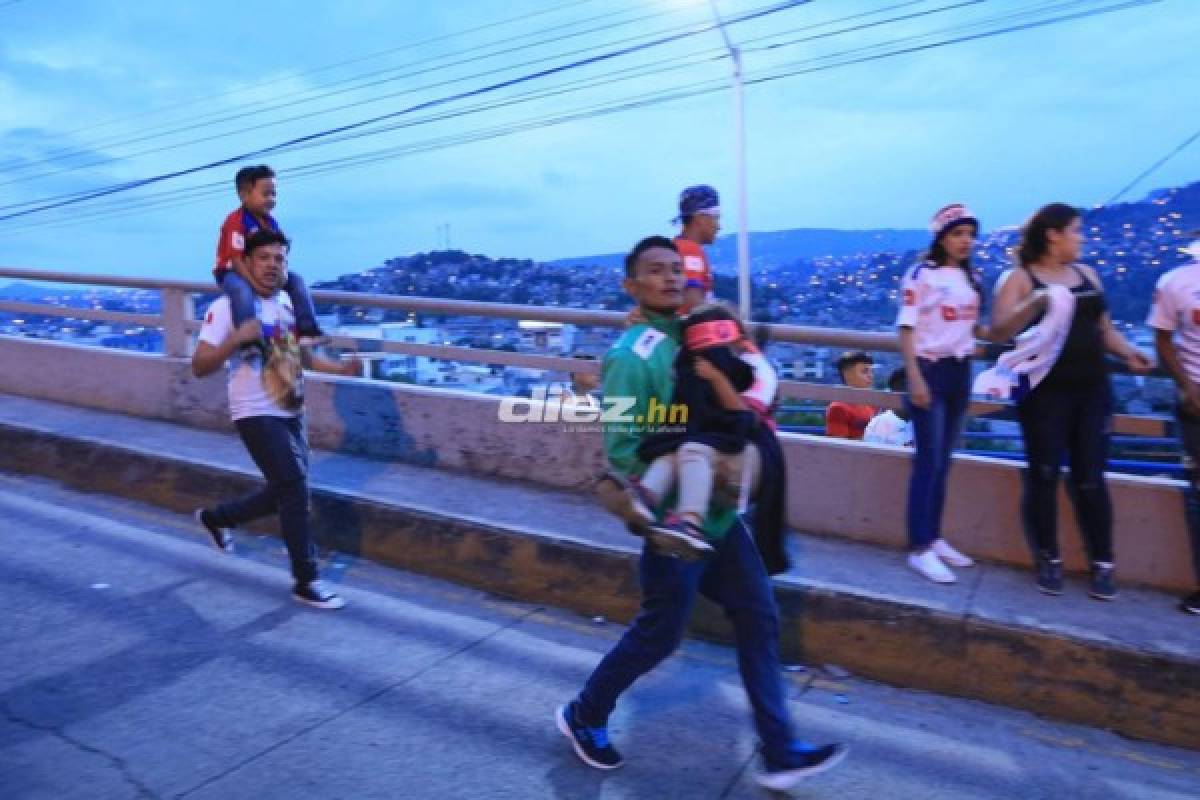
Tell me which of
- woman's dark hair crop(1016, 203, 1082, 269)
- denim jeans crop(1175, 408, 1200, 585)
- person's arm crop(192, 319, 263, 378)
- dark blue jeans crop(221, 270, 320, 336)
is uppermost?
woman's dark hair crop(1016, 203, 1082, 269)

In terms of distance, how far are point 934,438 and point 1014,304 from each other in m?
0.74

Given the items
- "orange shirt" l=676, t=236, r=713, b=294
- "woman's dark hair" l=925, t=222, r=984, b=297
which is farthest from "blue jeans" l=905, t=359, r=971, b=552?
"orange shirt" l=676, t=236, r=713, b=294

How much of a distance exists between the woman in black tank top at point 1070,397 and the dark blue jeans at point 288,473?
3571mm

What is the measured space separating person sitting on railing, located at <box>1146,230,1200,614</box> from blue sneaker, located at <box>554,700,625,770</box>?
9.20 feet

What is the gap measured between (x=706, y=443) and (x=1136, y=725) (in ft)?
7.76

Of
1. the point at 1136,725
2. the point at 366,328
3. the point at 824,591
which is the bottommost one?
the point at 1136,725

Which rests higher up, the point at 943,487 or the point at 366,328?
the point at 366,328

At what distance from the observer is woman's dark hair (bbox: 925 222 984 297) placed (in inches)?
183

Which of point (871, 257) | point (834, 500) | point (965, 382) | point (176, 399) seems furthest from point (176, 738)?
point (871, 257)

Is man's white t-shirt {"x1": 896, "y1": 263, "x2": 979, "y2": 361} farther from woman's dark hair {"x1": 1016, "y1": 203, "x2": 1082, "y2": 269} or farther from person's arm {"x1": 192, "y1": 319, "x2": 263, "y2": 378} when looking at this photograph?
person's arm {"x1": 192, "y1": 319, "x2": 263, "y2": 378}

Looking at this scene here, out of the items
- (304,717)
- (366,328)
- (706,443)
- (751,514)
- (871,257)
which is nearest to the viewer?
(706,443)

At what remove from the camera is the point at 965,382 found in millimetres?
4812

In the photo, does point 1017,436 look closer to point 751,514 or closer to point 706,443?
point 751,514

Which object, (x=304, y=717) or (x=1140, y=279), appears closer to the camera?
(x=304, y=717)
